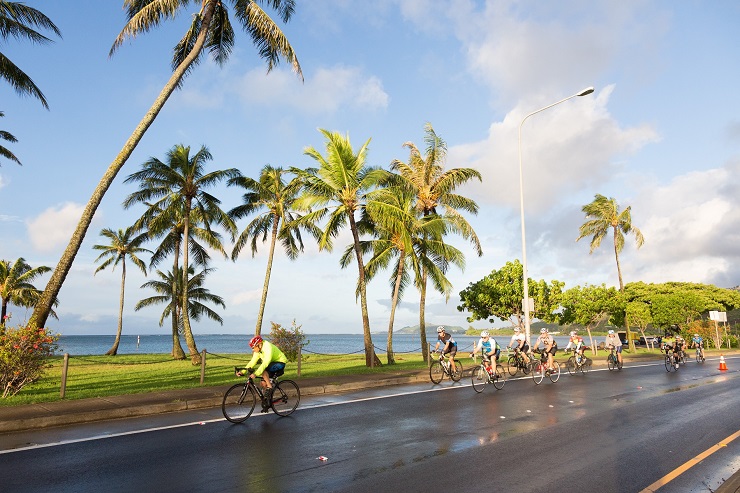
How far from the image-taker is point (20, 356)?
40.2ft

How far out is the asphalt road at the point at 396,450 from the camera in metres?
5.82

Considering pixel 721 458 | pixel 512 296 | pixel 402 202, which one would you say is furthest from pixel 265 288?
pixel 721 458

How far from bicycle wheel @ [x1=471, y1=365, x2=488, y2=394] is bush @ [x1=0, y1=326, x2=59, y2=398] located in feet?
38.6

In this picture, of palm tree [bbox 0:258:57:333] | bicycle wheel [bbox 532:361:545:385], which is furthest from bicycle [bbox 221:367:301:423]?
palm tree [bbox 0:258:57:333]

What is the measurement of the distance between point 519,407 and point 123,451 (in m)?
8.38

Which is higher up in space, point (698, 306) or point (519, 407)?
point (698, 306)

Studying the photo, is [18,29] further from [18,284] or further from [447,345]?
[18,284]

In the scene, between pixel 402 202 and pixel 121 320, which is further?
pixel 121 320

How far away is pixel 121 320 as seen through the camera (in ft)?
174

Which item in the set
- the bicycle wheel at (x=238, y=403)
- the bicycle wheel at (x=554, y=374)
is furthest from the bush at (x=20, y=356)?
the bicycle wheel at (x=554, y=374)

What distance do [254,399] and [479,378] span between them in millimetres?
7324

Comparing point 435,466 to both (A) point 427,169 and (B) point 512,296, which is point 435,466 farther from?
(B) point 512,296

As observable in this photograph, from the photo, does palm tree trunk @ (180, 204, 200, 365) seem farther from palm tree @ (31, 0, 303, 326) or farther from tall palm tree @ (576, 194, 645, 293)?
tall palm tree @ (576, 194, 645, 293)

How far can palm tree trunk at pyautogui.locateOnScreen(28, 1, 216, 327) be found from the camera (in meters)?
13.3
